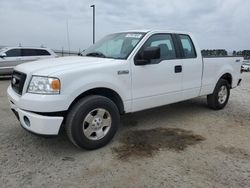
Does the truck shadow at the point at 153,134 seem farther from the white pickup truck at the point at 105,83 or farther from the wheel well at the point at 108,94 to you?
the wheel well at the point at 108,94

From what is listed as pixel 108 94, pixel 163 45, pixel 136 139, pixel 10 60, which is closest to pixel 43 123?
pixel 108 94

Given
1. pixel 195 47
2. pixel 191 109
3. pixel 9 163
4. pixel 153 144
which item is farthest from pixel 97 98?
pixel 191 109

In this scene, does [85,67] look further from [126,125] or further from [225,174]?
[225,174]

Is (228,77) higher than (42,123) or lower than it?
higher

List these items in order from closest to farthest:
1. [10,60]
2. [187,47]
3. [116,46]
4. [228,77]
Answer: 1. [116,46]
2. [187,47]
3. [228,77]
4. [10,60]

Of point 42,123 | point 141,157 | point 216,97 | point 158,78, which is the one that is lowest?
point 141,157

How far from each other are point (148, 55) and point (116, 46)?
78 cm

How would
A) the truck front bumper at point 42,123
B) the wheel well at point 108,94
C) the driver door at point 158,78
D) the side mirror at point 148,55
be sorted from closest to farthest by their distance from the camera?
the truck front bumper at point 42,123
the wheel well at point 108,94
the side mirror at point 148,55
the driver door at point 158,78

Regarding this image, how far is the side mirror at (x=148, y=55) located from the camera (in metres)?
4.23

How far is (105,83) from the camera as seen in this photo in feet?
12.8

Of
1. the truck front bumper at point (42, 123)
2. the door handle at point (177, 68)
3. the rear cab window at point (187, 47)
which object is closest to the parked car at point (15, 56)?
the rear cab window at point (187, 47)

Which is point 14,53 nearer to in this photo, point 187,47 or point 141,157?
point 187,47

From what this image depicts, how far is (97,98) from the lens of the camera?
3.84m

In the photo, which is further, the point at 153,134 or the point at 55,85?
the point at 153,134
